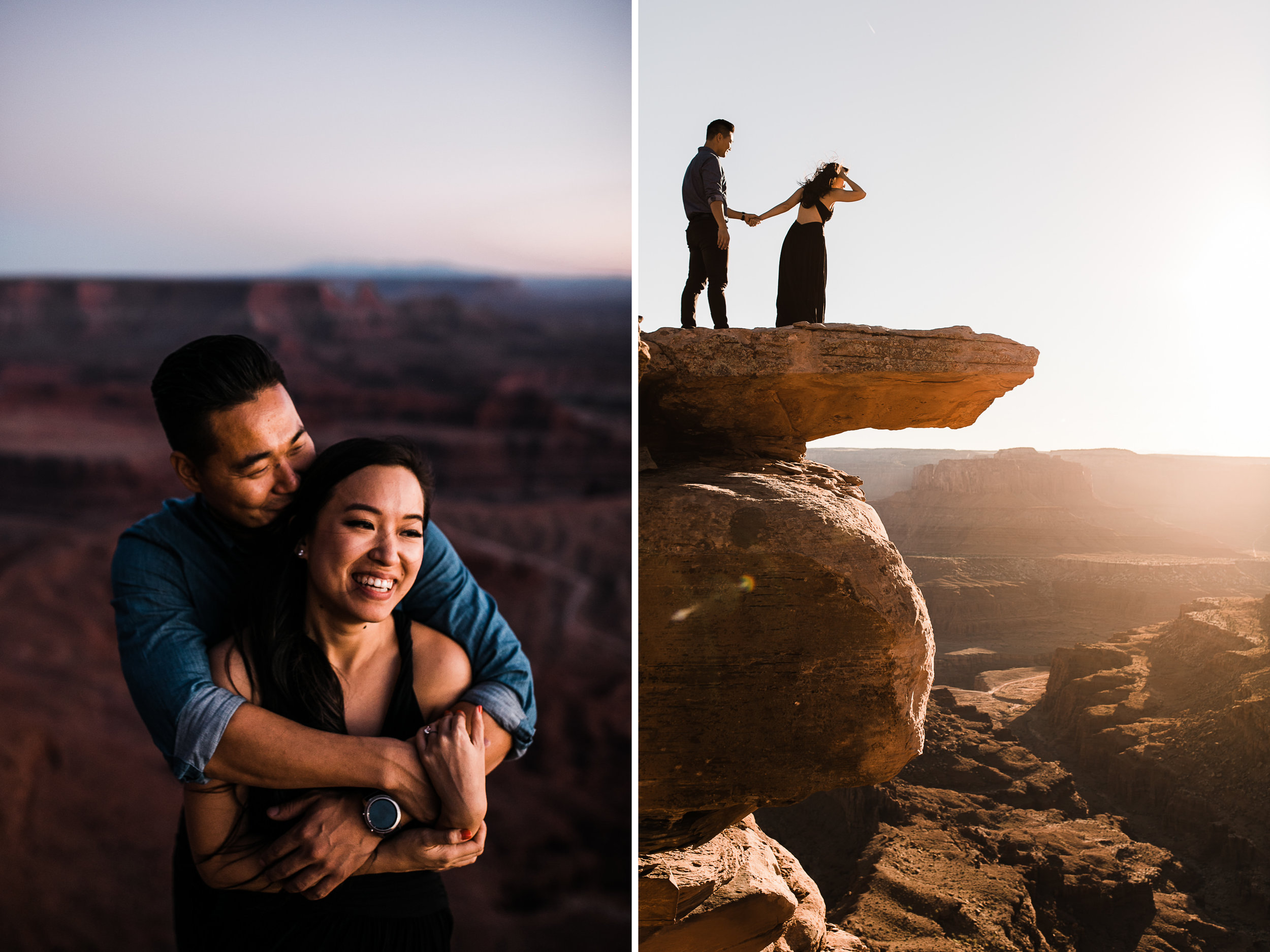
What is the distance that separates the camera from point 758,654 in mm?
4297

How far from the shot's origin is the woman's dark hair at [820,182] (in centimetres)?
531

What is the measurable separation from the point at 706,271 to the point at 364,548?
3.77m

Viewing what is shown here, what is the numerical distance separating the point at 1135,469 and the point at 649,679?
217 ft

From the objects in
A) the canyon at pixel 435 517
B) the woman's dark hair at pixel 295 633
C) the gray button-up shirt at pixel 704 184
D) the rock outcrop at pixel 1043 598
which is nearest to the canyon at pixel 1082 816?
the rock outcrop at pixel 1043 598

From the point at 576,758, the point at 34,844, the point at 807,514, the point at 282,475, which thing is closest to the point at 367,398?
the point at 282,475

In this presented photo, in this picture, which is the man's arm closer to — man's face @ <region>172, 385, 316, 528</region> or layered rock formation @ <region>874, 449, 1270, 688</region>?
man's face @ <region>172, 385, 316, 528</region>

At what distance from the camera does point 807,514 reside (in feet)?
14.6

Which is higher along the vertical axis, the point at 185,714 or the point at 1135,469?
the point at 185,714

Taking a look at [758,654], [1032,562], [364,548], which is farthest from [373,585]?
[1032,562]

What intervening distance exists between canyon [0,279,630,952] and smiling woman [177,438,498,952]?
0.51ft

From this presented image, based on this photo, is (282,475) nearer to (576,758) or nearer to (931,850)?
(576,758)

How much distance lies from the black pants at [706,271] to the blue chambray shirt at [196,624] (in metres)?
3.45

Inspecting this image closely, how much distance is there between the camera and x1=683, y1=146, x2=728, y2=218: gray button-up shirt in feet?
15.8

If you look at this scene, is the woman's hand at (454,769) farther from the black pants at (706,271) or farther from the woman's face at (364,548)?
the black pants at (706,271)
